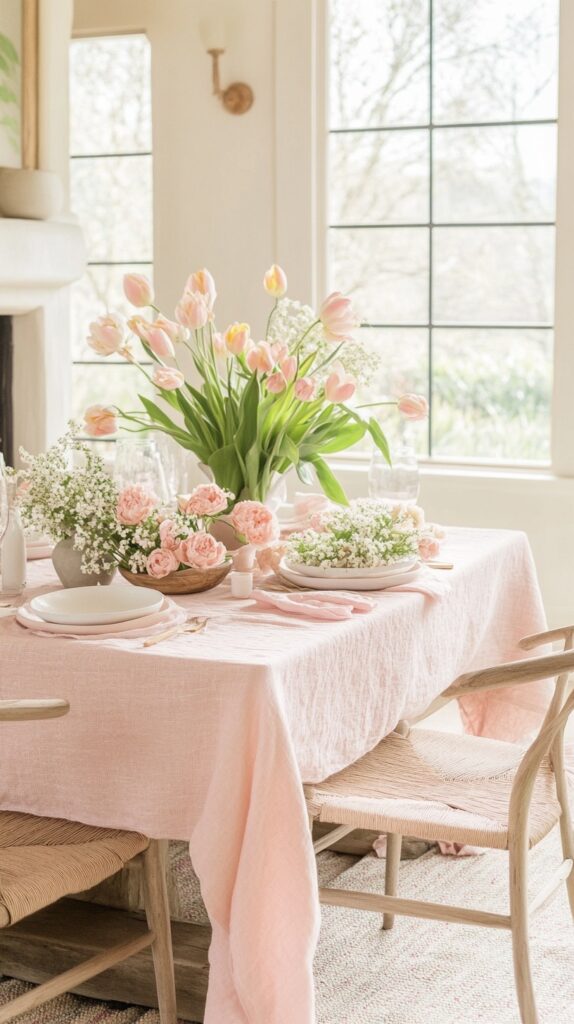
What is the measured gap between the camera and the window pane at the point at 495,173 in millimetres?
4961

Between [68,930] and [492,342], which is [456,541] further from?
[492,342]

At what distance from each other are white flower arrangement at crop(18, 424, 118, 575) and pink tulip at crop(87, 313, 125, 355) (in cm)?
36

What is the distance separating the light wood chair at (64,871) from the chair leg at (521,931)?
58cm

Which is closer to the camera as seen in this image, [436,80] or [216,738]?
[216,738]

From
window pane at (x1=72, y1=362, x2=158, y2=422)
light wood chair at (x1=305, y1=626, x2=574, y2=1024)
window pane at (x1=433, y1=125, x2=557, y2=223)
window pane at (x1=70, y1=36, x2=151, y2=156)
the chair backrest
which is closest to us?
the chair backrest

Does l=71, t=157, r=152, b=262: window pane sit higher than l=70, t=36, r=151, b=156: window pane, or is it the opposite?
l=70, t=36, r=151, b=156: window pane

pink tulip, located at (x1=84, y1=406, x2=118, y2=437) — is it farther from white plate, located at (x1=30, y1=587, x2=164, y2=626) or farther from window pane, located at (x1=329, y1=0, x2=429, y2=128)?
window pane, located at (x1=329, y1=0, x2=429, y2=128)

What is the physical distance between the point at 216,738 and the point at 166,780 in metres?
0.12

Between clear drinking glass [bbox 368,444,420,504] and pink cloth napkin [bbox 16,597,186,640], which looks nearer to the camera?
pink cloth napkin [bbox 16,597,186,640]

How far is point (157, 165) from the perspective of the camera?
17.8 ft

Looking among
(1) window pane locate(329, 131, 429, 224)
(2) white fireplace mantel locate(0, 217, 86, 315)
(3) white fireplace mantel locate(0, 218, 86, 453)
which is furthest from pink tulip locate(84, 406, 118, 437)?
(1) window pane locate(329, 131, 429, 224)

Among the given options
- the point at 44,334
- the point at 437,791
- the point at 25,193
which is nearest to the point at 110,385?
the point at 44,334

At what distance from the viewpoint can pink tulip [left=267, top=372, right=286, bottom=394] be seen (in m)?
2.72

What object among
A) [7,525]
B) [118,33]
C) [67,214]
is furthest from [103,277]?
[7,525]
